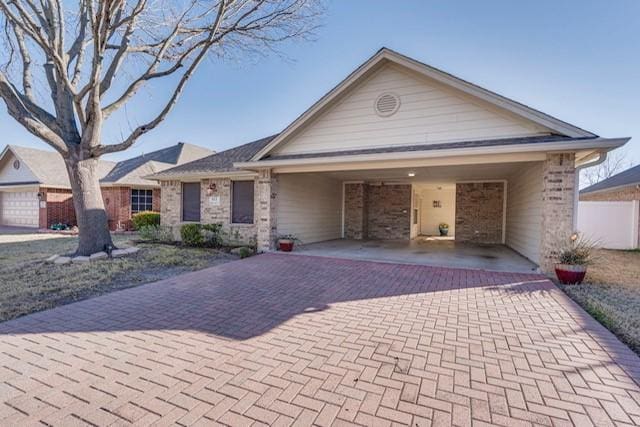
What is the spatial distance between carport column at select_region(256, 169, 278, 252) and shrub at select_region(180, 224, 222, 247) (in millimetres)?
1915

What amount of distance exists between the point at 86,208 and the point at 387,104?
8.80 metres

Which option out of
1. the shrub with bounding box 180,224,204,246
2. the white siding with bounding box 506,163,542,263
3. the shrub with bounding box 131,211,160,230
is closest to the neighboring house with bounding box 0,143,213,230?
the shrub with bounding box 131,211,160,230

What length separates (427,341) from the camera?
364 centimetres

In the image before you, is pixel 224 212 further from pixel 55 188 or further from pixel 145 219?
pixel 55 188

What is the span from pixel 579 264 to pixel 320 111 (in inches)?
291

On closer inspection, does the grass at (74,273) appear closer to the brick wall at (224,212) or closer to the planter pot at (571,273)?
the brick wall at (224,212)

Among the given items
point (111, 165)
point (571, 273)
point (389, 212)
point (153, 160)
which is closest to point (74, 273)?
point (571, 273)

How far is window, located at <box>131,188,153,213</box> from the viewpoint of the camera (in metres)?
17.3

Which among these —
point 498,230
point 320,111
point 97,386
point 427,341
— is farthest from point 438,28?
point 97,386

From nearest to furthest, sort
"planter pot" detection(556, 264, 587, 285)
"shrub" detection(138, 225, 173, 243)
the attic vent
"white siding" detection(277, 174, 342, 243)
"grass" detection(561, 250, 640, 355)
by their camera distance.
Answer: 1. "grass" detection(561, 250, 640, 355)
2. "planter pot" detection(556, 264, 587, 285)
3. the attic vent
4. "white siding" detection(277, 174, 342, 243)
5. "shrub" detection(138, 225, 173, 243)

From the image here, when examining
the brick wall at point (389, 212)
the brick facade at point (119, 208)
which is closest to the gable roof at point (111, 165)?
the brick facade at point (119, 208)

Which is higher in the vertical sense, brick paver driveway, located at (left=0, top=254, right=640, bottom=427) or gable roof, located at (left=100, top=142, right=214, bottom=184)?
gable roof, located at (left=100, top=142, right=214, bottom=184)

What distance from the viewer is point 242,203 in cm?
1159

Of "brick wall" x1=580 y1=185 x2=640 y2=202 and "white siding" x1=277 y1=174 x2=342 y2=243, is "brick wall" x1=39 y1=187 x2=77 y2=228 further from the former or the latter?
"brick wall" x1=580 y1=185 x2=640 y2=202
